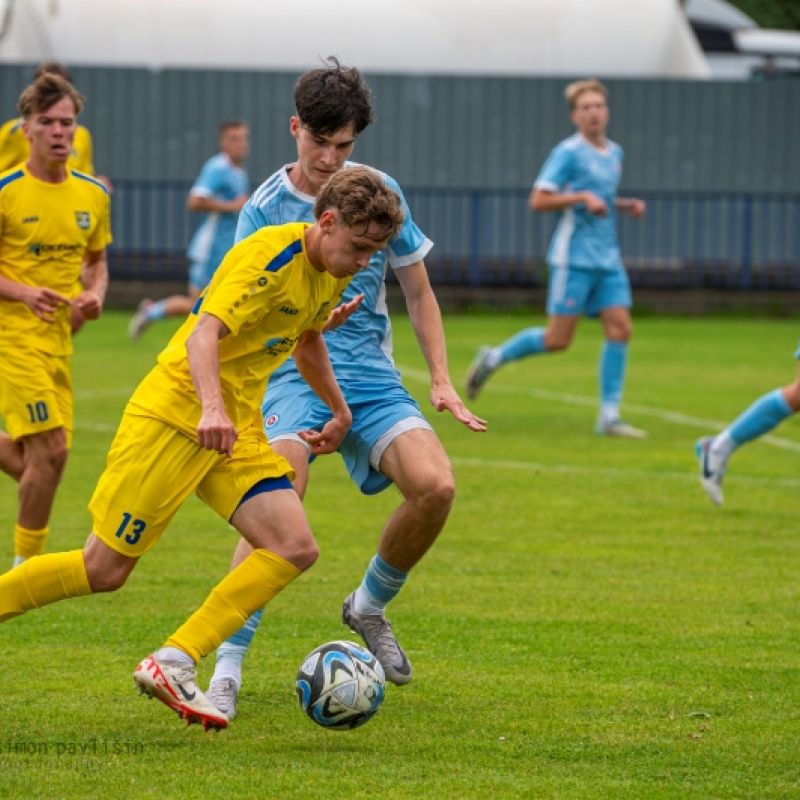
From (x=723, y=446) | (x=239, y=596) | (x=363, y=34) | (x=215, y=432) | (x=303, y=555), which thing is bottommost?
(x=723, y=446)

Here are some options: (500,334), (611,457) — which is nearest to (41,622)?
(611,457)

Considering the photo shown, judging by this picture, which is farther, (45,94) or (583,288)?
(583,288)

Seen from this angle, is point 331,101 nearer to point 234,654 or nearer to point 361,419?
point 361,419

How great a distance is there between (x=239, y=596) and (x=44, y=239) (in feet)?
9.99

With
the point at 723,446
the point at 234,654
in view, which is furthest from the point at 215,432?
the point at 723,446

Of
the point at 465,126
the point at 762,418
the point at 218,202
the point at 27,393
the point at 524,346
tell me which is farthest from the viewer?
the point at 465,126

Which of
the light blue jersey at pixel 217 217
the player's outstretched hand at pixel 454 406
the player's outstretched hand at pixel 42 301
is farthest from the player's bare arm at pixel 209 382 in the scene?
the light blue jersey at pixel 217 217

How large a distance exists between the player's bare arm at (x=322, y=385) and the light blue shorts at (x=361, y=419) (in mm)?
150

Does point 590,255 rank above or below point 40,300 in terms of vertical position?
below

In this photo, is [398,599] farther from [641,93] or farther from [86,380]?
[641,93]

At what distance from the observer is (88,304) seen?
739 centimetres

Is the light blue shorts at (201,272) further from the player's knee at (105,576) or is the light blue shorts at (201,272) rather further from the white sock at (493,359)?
the player's knee at (105,576)

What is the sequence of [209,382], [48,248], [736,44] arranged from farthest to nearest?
[736,44] < [48,248] < [209,382]

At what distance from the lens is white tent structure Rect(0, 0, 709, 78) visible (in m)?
23.8
